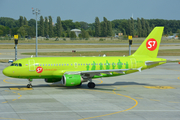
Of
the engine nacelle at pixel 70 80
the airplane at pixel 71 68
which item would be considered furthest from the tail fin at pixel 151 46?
the engine nacelle at pixel 70 80

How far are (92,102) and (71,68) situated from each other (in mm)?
10018

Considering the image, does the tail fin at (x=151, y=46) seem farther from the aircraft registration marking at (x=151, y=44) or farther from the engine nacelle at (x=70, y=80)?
the engine nacelle at (x=70, y=80)

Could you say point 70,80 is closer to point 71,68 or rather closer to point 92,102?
point 71,68

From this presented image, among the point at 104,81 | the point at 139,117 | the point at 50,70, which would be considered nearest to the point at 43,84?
the point at 50,70

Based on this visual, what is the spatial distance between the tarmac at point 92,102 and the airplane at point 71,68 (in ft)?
5.28

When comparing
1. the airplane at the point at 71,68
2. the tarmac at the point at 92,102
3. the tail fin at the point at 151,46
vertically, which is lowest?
the tarmac at the point at 92,102

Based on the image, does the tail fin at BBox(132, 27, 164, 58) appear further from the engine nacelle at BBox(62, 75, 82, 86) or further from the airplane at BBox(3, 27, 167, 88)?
the engine nacelle at BBox(62, 75, 82, 86)

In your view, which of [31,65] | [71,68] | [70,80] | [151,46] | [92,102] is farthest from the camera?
[151,46]

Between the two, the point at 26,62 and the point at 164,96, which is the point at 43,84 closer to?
the point at 26,62

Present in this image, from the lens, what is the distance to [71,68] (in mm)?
37438

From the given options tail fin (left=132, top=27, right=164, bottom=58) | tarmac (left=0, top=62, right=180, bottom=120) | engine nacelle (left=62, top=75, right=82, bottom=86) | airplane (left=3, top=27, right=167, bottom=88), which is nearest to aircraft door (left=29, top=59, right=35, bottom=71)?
airplane (left=3, top=27, right=167, bottom=88)

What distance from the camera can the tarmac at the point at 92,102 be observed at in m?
23.1

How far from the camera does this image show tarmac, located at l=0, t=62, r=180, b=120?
75.8ft

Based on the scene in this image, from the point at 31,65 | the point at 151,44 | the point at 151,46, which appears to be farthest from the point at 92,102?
the point at 151,44
